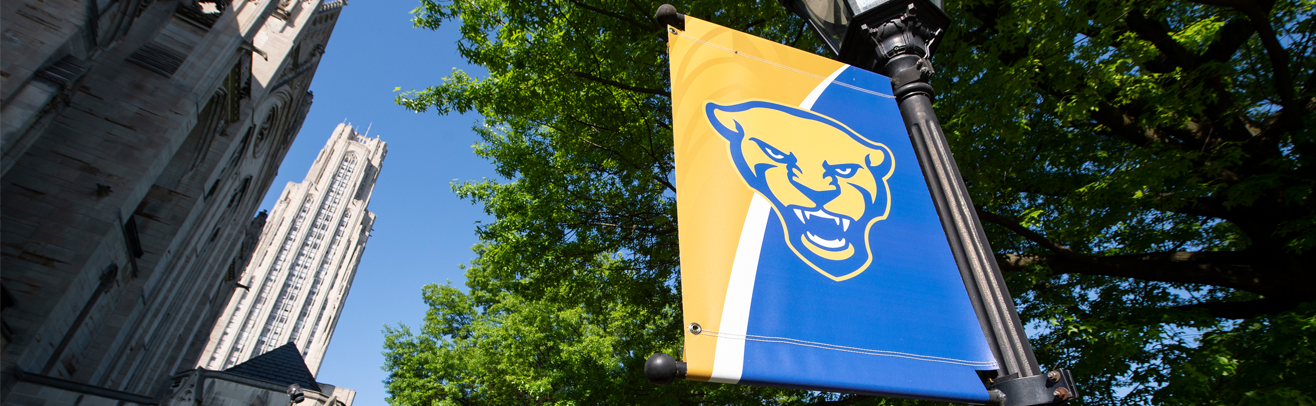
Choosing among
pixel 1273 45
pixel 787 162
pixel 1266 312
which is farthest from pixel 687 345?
pixel 1266 312

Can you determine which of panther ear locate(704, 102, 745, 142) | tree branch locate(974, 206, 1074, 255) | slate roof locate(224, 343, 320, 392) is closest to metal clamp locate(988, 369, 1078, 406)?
panther ear locate(704, 102, 745, 142)

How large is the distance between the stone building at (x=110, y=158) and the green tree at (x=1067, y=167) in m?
8.63

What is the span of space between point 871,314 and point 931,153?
1129mm

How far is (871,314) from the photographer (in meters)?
2.52

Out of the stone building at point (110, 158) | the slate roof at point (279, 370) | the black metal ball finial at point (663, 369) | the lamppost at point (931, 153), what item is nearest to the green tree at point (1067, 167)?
the lamppost at point (931, 153)

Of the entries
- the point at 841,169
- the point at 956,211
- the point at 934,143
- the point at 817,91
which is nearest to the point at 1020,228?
the point at 934,143

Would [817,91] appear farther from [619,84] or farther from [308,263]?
[308,263]

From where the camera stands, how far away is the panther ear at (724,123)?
2.87m

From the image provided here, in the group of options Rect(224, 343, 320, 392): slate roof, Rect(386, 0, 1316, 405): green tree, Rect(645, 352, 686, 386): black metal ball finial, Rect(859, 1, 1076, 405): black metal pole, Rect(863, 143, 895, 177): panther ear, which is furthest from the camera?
Rect(224, 343, 320, 392): slate roof

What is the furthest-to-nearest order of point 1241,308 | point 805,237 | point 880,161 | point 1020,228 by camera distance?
point 1241,308 → point 1020,228 → point 880,161 → point 805,237

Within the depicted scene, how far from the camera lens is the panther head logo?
8.77ft

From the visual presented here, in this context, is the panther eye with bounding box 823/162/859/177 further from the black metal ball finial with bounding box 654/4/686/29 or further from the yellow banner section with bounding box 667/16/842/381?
the black metal ball finial with bounding box 654/4/686/29

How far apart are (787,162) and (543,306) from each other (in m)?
14.4

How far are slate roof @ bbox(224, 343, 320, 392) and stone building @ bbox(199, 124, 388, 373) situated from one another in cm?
7509
